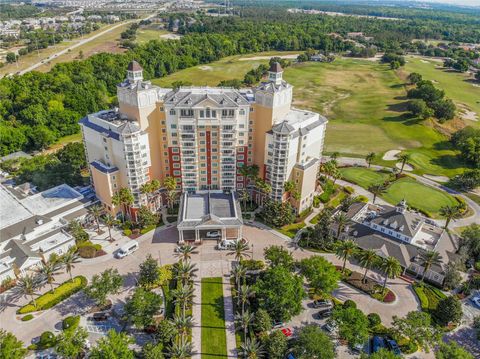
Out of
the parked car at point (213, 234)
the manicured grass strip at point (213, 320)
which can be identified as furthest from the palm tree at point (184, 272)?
the parked car at point (213, 234)

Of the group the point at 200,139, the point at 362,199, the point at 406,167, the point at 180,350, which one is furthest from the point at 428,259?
the point at 406,167

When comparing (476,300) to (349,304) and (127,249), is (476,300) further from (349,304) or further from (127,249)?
(127,249)

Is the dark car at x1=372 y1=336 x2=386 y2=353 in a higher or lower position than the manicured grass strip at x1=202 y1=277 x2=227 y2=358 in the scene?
higher

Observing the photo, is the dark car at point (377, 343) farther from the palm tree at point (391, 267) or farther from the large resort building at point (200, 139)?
the large resort building at point (200, 139)

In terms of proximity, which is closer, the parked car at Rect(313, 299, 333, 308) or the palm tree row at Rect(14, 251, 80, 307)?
the palm tree row at Rect(14, 251, 80, 307)

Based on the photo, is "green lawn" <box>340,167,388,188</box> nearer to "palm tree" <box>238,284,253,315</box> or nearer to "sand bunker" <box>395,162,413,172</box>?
"sand bunker" <box>395,162,413,172</box>

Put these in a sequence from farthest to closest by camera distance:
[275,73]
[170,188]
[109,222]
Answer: [170,188]
[275,73]
[109,222]

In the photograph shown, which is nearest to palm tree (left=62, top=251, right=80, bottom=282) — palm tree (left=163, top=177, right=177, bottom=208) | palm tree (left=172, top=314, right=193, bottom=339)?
palm tree (left=172, top=314, right=193, bottom=339)
